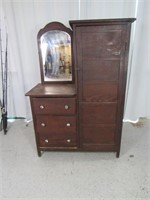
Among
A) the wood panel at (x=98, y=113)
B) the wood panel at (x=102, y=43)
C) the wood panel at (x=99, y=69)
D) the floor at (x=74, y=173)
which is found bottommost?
the floor at (x=74, y=173)

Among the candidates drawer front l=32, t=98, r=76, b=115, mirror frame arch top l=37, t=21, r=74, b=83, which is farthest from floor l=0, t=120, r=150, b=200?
mirror frame arch top l=37, t=21, r=74, b=83

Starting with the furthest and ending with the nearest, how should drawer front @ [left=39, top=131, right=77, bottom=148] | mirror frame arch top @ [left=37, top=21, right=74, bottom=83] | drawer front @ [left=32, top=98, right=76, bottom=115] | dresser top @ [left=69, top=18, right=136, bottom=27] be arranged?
mirror frame arch top @ [left=37, top=21, right=74, bottom=83] → drawer front @ [left=39, top=131, right=77, bottom=148] → drawer front @ [left=32, top=98, right=76, bottom=115] → dresser top @ [left=69, top=18, right=136, bottom=27]

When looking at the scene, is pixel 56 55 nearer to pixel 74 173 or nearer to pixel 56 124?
pixel 56 124

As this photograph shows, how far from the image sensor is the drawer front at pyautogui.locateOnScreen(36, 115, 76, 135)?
5.50 ft

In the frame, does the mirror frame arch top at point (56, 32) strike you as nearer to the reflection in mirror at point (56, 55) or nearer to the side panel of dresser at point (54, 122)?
the reflection in mirror at point (56, 55)

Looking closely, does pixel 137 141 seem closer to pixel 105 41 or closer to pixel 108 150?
pixel 108 150

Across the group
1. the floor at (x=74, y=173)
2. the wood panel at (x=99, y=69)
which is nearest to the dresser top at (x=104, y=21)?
the wood panel at (x=99, y=69)

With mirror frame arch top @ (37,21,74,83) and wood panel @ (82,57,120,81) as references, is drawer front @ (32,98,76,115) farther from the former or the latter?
mirror frame arch top @ (37,21,74,83)

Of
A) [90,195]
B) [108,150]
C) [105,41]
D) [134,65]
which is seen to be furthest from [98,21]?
[90,195]

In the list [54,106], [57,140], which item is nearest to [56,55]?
[54,106]

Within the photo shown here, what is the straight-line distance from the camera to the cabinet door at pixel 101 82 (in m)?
1.37

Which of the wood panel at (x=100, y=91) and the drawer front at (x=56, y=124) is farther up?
the wood panel at (x=100, y=91)

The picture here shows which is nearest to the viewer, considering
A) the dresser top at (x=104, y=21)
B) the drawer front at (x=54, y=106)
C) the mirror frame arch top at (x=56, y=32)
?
the dresser top at (x=104, y=21)

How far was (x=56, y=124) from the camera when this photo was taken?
1702 millimetres
